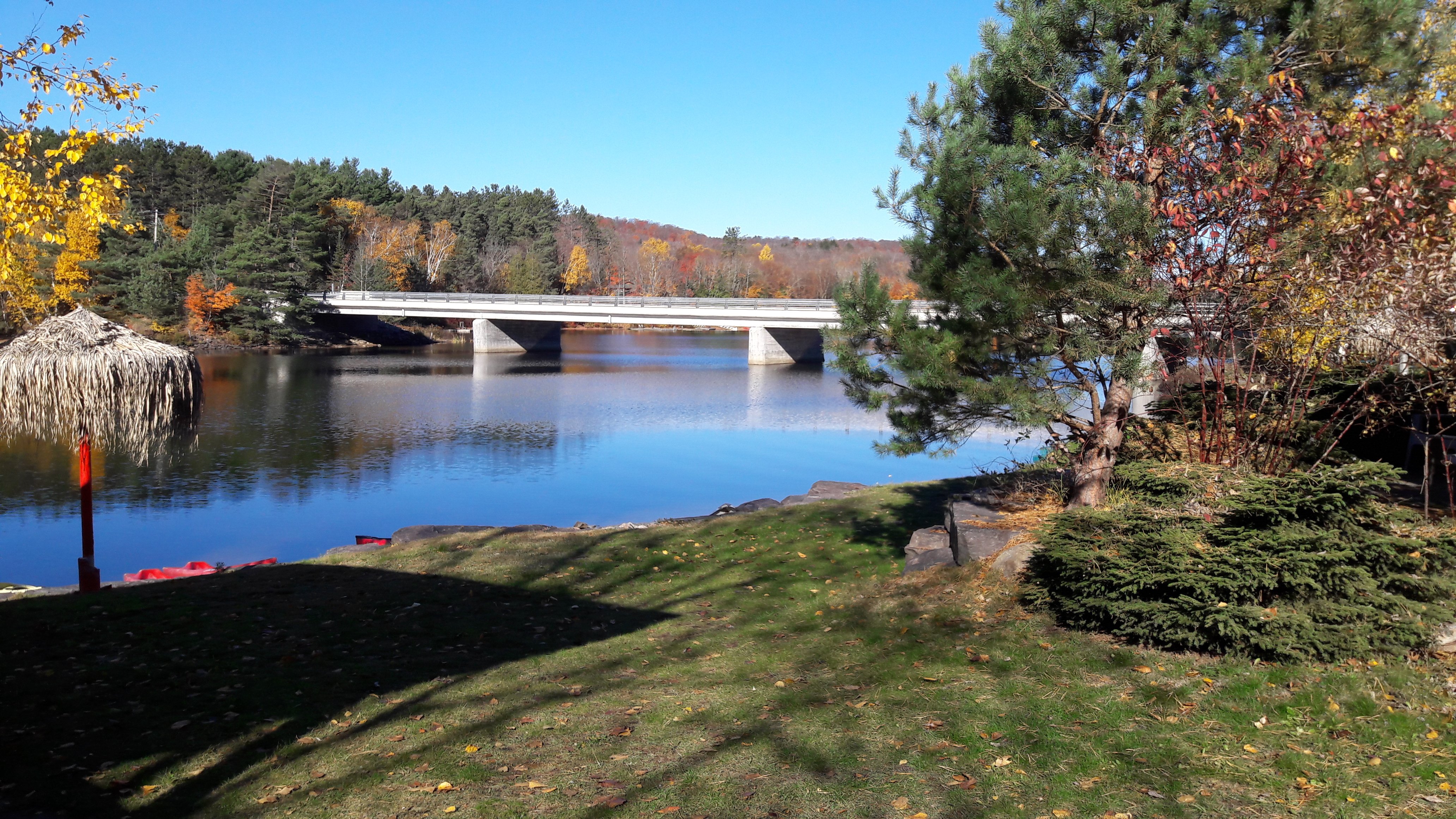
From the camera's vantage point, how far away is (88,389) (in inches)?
400

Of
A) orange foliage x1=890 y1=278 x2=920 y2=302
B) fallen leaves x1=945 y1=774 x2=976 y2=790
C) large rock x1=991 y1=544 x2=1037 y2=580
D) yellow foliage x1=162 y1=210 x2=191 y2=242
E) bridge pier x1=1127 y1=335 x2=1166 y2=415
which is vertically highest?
yellow foliage x1=162 y1=210 x2=191 y2=242

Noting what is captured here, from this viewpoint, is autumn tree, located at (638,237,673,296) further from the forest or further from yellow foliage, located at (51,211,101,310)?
yellow foliage, located at (51,211,101,310)

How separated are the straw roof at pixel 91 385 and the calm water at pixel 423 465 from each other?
4.69 meters

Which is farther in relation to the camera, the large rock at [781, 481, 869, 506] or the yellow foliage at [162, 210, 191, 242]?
the yellow foliage at [162, 210, 191, 242]

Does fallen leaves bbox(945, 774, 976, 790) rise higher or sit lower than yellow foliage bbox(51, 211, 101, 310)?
lower

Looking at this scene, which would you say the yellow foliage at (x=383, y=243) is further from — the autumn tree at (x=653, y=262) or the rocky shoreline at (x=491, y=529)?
the rocky shoreline at (x=491, y=529)

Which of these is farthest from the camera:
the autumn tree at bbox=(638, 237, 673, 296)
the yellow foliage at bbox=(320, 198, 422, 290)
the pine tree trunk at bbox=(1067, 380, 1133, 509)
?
the autumn tree at bbox=(638, 237, 673, 296)

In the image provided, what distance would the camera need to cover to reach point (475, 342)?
6412 cm

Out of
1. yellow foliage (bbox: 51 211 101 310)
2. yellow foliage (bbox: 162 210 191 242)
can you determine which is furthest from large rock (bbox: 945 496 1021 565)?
yellow foliage (bbox: 162 210 191 242)

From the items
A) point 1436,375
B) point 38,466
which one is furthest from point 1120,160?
point 38,466

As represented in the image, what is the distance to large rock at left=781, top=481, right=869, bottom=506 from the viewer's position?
1516cm

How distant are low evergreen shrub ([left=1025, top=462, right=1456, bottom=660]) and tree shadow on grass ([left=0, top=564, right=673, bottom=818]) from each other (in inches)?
163

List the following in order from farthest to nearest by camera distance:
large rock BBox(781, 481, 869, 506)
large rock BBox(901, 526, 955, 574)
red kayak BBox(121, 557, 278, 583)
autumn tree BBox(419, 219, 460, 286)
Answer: autumn tree BBox(419, 219, 460, 286) → large rock BBox(781, 481, 869, 506) → red kayak BBox(121, 557, 278, 583) → large rock BBox(901, 526, 955, 574)

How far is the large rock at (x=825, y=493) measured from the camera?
49.7ft
